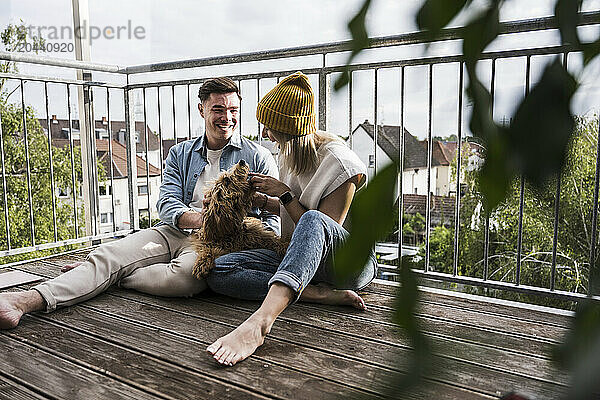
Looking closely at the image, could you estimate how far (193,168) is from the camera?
2.54m

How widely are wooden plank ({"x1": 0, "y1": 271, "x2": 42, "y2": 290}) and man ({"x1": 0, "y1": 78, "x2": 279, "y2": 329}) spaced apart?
0.45 metres

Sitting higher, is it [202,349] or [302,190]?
[302,190]

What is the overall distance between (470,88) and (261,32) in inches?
9.5

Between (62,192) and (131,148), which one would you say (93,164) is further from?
(62,192)

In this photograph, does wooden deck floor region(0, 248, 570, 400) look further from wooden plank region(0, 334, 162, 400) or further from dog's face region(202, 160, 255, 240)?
dog's face region(202, 160, 255, 240)

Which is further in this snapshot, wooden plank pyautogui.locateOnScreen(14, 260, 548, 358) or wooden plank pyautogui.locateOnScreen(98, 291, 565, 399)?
wooden plank pyautogui.locateOnScreen(98, 291, 565, 399)

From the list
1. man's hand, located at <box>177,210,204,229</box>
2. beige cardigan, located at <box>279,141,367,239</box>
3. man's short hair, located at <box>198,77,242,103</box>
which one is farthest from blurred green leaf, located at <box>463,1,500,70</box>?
man's short hair, located at <box>198,77,242,103</box>

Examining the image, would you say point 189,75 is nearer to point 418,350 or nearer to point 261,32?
point 261,32

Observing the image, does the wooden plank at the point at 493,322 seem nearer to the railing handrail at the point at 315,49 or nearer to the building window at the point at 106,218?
the railing handrail at the point at 315,49

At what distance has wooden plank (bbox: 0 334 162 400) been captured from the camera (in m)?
1.44

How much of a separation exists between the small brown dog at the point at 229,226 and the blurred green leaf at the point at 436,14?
6.26 ft

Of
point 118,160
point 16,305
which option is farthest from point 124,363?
point 118,160

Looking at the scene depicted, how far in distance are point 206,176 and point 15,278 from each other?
108cm

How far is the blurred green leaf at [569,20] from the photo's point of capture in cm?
21
